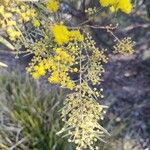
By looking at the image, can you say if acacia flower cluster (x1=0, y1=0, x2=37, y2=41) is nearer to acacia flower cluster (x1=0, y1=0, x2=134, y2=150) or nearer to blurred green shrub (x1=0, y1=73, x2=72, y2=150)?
acacia flower cluster (x1=0, y1=0, x2=134, y2=150)

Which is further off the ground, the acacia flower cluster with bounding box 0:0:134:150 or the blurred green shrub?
the blurred green shrub

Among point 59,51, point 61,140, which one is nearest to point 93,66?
point 59,51

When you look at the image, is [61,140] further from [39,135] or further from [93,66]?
[93,66]

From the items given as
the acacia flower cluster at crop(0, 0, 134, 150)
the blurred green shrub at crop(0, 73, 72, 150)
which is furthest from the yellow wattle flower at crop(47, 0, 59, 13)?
the blurred green shrub at crop(0, 73, 72, 150)

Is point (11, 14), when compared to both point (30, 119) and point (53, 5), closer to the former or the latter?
point (53, 5)

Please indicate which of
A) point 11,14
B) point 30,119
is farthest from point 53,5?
point 30,119

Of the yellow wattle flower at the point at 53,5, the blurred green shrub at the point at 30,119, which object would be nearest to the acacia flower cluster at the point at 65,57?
the yellow wattle flower at the point at 53,5

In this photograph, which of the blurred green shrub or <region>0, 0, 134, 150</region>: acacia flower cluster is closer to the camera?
<region>0, 0, 134, 150</region>: acacia flower cluster

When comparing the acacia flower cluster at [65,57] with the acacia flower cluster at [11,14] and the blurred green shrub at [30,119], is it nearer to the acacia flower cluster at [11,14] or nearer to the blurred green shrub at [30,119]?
the acacia flower cluster at [11,14]
